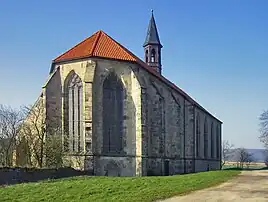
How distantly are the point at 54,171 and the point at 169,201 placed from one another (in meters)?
11.1

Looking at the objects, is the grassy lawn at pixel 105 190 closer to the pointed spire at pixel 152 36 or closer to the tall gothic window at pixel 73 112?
the tall gothic window at pixel 73 112

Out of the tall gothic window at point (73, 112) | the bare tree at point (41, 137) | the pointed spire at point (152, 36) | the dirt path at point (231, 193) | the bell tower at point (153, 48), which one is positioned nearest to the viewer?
the dirt path at point (231, 193)

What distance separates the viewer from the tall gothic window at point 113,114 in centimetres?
3086

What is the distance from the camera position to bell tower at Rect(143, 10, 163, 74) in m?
47.8

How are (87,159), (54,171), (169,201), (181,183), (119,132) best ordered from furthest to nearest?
(119,132) < (87,159) < (54,171) < (181,183) < (169,201)

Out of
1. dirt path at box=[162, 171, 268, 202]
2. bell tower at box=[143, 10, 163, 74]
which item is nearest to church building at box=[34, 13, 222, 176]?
dirt path at box=[162, 171, 268, 202]

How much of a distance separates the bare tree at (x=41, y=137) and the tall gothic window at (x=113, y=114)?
3.65 m

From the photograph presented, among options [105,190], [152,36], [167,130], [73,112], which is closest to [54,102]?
[73,112]

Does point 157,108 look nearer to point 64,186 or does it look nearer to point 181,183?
point 181,183

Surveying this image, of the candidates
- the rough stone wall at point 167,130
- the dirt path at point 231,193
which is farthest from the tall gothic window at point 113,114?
the dirt path at point 231,193

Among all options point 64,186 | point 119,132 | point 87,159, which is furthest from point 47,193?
point 119,132

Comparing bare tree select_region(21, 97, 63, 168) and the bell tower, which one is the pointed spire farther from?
bare tree select_region(21, 97, 63, 168)

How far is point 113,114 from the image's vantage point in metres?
31.3

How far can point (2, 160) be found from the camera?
32.4 metres
